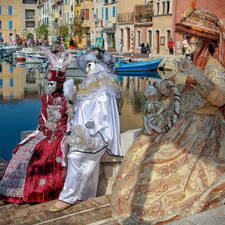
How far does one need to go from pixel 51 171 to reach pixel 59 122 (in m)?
0.59

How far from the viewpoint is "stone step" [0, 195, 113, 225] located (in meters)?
3.58

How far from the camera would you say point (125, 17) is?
41312 mm

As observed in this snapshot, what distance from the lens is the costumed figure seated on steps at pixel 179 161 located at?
10.7ft

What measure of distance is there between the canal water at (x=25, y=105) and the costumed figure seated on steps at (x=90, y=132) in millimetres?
2644

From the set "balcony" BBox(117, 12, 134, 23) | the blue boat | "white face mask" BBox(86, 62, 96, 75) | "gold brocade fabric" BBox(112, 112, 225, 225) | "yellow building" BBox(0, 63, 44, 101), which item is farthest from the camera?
"balcony" BBox(117, 12, 134, 23)

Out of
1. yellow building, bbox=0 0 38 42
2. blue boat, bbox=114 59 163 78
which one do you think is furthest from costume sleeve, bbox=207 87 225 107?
yellow building, bbox=0 0 38 42

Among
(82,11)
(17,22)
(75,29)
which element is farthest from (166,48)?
(17,22)

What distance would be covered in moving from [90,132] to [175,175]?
0.97 metres

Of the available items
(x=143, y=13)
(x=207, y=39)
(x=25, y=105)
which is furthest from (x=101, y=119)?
(x=143, y=13)

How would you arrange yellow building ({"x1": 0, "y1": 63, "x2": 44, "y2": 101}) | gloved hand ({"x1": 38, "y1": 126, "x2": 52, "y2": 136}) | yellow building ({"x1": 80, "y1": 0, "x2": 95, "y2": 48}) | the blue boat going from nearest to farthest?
1. gloved hand ({"x1": 38, "y1": 126, "x2": 52, "y2": 136})
2. yellow building ({"x1": 0, "y1": 63, "x2": 44, "y2": 101})
3. the blue boat
4. yellow building ({"x1": 80, "y1": 0, "x2": 95, "y2": 48})

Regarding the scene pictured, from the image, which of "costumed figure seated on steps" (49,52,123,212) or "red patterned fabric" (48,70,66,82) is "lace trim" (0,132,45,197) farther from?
"red patterned fabric" (48,70,66,82)

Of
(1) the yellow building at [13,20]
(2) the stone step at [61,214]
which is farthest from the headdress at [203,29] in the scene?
(1) the yellow building at [13,20]

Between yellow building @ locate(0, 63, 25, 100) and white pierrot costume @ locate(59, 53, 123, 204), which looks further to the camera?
yellow building @ locate(0, 63, 25, 100)

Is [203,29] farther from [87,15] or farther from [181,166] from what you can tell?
[87,15]
